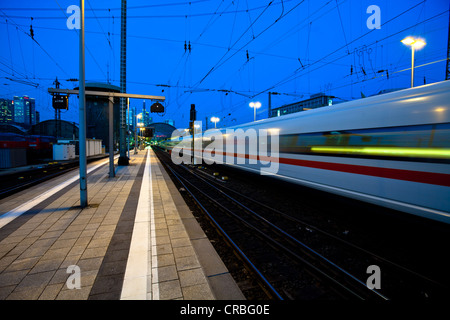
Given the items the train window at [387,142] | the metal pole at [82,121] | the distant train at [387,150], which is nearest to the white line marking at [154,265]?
the metal pole at [82,121]

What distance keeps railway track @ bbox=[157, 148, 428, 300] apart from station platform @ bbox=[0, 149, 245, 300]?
0.72 m

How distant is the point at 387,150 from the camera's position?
14.9 ft

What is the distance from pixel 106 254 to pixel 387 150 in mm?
5747

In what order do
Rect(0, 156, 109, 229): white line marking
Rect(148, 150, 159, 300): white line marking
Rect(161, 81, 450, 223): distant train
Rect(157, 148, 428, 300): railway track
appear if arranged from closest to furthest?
1. Rect(148, 150, 159, 300): white line marking
2. Rect(157, 148, 428, 300): railway track
3. Rect(161, 81, 450, 223): distant train
4. Rect(0, 156, 109, 229): white line marking

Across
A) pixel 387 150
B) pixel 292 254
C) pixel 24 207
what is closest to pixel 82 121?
pixel 24 207

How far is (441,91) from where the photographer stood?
3.81 m

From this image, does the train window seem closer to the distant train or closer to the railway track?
the distant train

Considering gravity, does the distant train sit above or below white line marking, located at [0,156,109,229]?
above

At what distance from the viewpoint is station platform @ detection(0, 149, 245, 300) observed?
8.41 feet

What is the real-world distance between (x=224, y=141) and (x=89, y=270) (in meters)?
11.5

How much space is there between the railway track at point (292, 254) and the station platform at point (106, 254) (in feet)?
2.35

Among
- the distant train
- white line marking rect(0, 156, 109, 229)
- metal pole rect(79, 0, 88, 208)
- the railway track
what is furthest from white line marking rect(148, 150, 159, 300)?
the distant train

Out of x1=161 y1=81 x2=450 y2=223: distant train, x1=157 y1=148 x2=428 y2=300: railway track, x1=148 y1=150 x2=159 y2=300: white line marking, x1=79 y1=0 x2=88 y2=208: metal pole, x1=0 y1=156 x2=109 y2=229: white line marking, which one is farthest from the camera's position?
x1=79 y1=0 x2=88 y2=208: metal pole

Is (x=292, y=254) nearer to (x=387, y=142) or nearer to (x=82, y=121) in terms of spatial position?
(x=387, y=142)
